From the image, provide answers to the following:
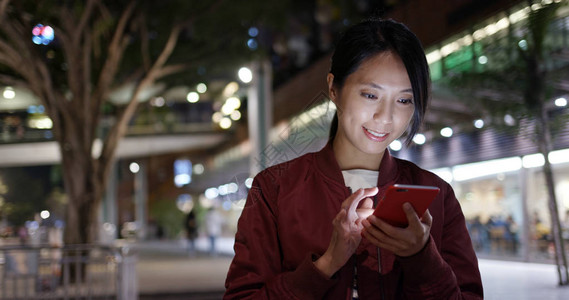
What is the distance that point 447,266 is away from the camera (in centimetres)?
153

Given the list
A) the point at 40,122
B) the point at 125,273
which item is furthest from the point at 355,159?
the point at 40,122

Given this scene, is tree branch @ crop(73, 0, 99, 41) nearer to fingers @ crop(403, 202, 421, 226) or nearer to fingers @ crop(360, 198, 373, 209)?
fingers @ crop(360, 198, 373, 209)

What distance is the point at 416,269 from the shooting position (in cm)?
150

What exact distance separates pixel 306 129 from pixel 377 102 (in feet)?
2.00

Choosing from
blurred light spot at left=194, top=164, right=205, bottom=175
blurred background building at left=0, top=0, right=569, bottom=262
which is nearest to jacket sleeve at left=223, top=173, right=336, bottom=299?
blurred background building at left=0, top=0, right=569, bottom=262

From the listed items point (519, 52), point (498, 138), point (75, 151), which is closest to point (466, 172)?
point (498, 138)

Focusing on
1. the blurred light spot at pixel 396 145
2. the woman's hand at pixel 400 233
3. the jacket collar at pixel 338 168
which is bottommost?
the woman's hand at pixel 400 233

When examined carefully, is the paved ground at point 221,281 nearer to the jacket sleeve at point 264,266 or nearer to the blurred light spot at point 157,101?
the jacket sleeve at point 264,266

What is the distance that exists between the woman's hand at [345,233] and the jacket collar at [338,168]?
191 mm

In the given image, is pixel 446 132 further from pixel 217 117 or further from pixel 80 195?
pixel 217 117

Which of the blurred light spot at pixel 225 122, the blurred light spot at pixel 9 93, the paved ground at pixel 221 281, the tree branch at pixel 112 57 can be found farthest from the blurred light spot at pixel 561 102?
the blurred light spot at pixel 225 122

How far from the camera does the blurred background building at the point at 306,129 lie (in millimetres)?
3359

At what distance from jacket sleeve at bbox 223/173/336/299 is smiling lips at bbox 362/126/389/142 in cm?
29

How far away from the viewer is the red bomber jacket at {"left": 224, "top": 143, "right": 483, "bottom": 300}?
1599 millimetres
